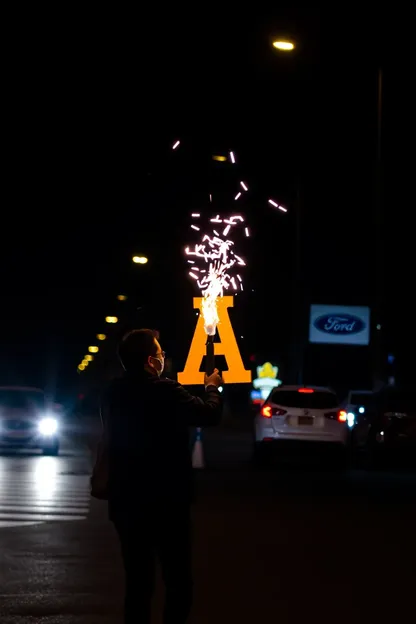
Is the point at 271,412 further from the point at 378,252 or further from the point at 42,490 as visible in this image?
the point at 378,252

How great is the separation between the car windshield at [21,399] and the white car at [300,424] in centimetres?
635

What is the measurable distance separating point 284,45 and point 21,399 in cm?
1101

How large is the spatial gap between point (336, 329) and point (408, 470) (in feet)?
145

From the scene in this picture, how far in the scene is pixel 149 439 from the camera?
6.95 metres

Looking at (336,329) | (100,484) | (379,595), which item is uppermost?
(336,329)

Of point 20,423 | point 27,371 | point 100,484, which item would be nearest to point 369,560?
point 100,484

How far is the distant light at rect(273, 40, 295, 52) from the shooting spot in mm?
24672

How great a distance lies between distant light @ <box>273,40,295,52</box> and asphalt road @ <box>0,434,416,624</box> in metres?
7.83

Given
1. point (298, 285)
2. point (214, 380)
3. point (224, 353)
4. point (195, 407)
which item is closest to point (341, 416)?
point (224, 353)

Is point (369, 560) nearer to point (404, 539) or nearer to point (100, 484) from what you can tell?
point (404, 539)

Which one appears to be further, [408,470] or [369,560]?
[408,470]

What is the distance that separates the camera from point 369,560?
41.2 ft

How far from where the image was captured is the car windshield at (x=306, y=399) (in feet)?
88.1

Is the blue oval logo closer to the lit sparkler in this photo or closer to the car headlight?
the car headlight
